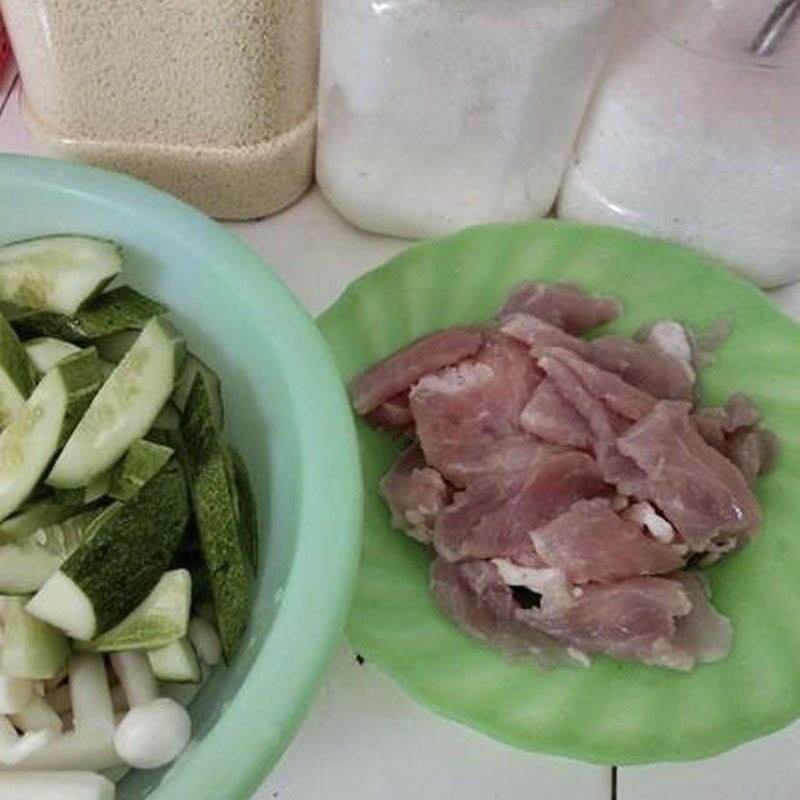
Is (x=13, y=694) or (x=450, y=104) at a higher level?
(x=450, y=104)

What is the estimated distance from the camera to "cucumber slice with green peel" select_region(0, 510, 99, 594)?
623 mm

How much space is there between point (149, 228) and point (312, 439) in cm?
21

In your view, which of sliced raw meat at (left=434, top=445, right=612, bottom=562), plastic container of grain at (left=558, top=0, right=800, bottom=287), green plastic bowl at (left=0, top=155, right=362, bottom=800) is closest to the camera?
green plastic bowl at (left=0, top=155, right=362, bottom=800)

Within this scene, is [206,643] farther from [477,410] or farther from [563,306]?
[563,306]

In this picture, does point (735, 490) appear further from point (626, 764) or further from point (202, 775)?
point (202, 775)

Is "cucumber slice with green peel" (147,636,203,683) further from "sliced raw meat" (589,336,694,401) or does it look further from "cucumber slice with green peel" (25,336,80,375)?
"sliced raw meat" (589,336,694,401)

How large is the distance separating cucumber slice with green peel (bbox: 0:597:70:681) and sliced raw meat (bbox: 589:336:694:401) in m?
0.47

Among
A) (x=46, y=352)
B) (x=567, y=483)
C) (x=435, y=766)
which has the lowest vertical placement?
(x=435, y=766)

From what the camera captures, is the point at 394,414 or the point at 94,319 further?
the point at 394,414

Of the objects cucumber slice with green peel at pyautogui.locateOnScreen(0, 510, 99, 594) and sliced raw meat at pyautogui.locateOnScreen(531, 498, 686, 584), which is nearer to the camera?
cucumber slice with green peel at pyautogui.locateOnScreen(0, 510, 99, 594)

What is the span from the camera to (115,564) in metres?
0.61

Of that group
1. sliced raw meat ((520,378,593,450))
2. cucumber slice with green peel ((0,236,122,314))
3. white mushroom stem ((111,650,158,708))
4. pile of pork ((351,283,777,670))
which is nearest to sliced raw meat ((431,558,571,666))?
pile of pork ((351,283,777,670))

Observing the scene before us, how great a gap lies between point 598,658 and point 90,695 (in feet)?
1.13

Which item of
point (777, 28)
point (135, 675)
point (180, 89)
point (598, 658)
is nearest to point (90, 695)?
point (135, 675)
